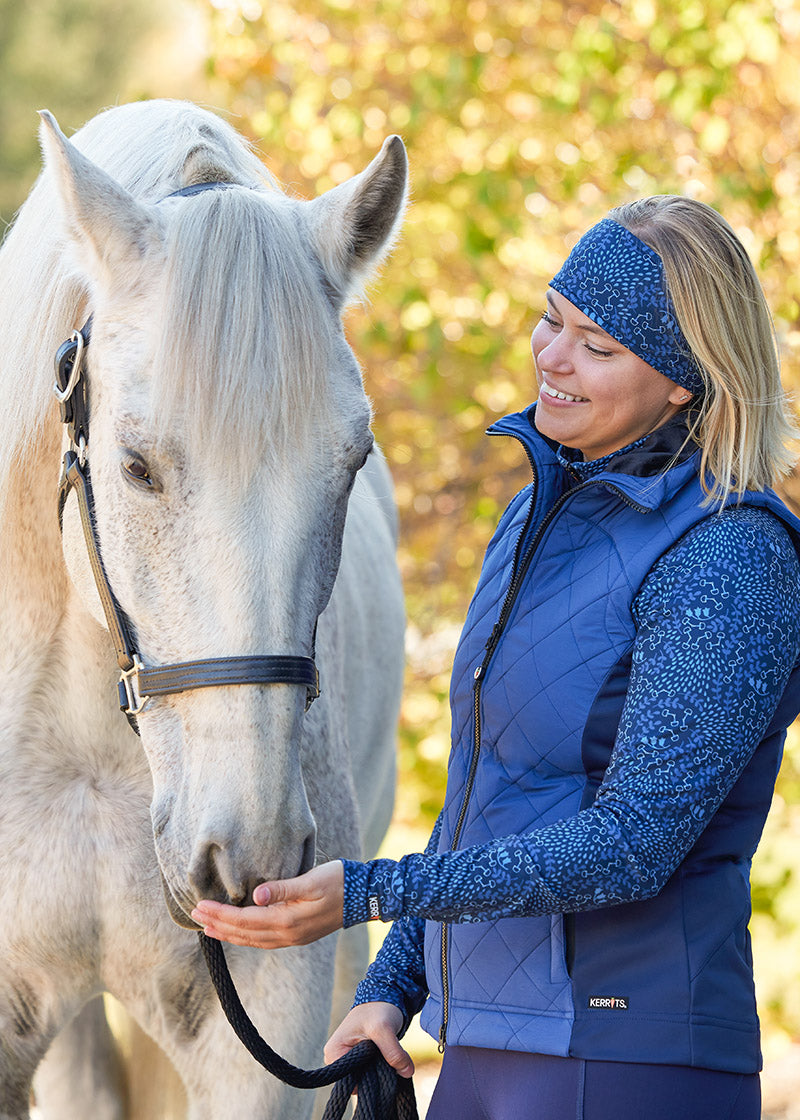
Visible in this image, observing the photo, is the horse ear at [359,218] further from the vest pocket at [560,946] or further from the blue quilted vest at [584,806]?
the vest pocket at [560,946]

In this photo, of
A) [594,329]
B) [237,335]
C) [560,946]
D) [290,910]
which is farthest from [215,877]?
[594,329]

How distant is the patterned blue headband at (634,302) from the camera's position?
1.62 m

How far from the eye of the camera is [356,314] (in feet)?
18.3

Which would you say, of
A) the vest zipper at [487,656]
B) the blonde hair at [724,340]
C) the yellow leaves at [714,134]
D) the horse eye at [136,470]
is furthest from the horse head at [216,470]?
the yellow leaves at [714,134]

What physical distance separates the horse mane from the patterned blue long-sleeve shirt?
605 mm

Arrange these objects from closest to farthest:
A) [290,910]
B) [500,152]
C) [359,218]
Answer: [290,910], [359,218], [500,152]

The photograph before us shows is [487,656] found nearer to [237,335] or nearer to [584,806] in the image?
[584,806]

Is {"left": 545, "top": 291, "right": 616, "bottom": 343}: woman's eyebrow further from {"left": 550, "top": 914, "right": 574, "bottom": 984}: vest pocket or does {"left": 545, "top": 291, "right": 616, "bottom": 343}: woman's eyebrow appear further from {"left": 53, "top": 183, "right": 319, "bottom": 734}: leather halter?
{"left": 550, "top": 914, "right": 574, "bottom": 984}: vest pocket

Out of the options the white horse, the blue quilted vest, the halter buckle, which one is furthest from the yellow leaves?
the halter buckle

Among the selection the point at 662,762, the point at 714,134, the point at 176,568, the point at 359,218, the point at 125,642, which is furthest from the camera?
the point at 714,134

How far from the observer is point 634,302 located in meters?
1.62

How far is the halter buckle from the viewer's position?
1754 mm

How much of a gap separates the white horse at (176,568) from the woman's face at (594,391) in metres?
0.30

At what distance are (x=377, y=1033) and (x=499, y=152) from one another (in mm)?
4074
